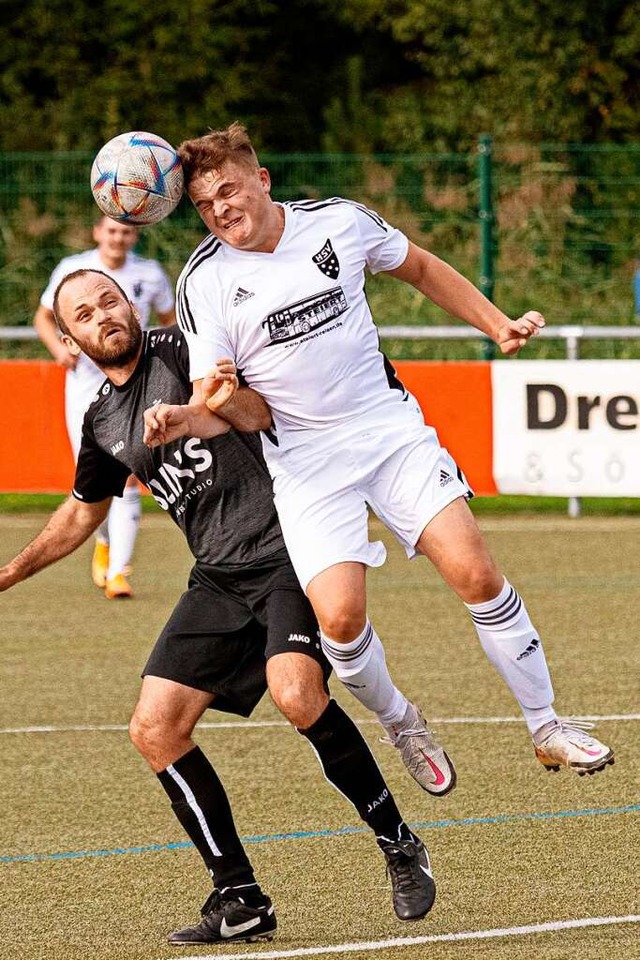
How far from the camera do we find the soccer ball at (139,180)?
6.14 metres

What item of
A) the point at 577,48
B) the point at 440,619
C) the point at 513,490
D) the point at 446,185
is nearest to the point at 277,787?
the point at 440,619

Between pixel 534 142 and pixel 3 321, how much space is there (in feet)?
44.1

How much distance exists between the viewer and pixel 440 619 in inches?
447

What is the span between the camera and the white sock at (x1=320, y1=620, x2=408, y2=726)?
5.94 metres

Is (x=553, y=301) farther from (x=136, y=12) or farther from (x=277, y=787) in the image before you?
(x=136, y=12)

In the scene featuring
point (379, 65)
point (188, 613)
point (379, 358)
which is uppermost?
point (379, 358)

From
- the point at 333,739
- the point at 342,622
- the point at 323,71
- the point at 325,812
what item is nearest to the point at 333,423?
the point at 342,622

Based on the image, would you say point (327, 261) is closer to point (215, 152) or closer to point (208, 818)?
point (215, 152)

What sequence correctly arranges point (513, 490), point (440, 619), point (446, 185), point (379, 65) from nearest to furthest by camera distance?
point (440, 619), point (513, 490), point (446, 185), point (379, 65)

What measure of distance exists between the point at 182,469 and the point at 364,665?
34.2 inches

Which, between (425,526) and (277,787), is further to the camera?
(277,787)

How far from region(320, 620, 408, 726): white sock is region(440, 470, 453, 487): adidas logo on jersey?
1.72 ft

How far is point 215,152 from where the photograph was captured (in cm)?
603

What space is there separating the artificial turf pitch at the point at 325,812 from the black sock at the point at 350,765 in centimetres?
35
